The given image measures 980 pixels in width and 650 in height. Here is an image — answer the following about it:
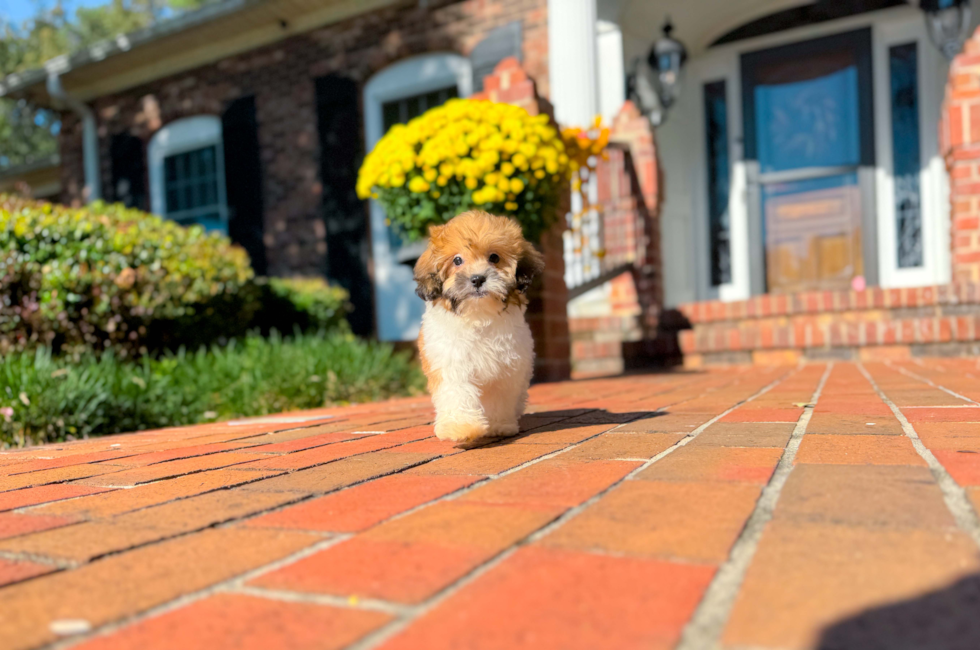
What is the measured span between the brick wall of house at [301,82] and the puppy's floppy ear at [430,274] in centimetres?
615

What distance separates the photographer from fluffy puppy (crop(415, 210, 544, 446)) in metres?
2.21

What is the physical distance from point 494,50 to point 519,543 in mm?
7908

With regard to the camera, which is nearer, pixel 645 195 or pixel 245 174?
pixel 645 195

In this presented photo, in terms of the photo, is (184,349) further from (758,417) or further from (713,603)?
(713,603)

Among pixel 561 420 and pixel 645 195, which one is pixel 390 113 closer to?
pixel 645 195

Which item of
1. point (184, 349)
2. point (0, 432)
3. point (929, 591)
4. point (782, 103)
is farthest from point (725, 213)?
point (929, 591)

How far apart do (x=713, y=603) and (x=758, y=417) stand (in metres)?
1.73

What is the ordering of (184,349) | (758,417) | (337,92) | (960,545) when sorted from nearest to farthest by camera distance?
A: (960,545) < (758,417) < (184,349) < (337,92)

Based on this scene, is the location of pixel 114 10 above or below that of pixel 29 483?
above

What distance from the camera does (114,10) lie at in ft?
81.9

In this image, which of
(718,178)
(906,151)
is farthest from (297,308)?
(906,151)

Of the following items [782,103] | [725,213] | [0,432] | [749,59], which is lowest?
[0,432]

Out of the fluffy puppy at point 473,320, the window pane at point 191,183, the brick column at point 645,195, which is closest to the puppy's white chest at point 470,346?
the fluffy puppy at point 473,320

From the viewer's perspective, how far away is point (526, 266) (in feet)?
7.81
